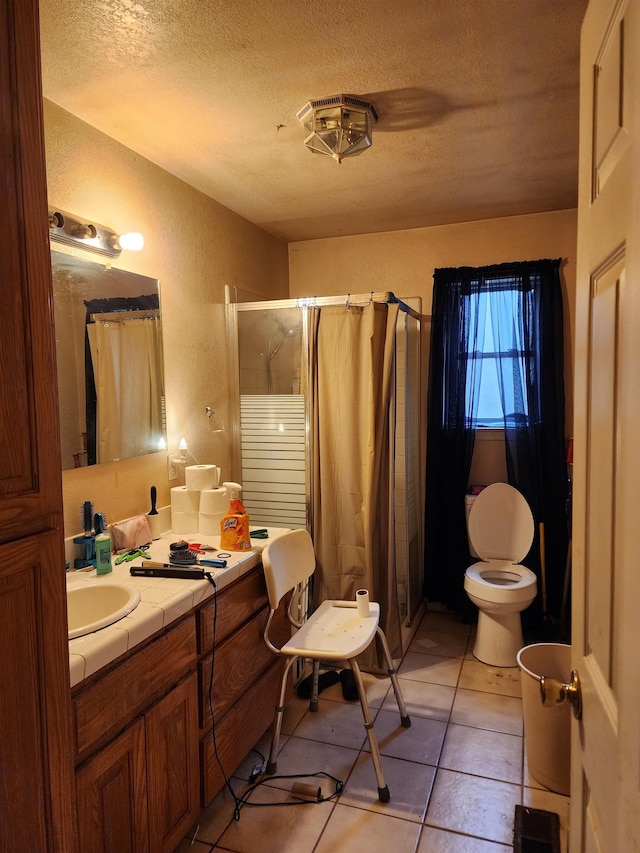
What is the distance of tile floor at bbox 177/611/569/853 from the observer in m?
1.78

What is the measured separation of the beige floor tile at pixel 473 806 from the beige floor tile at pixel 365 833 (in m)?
0.10

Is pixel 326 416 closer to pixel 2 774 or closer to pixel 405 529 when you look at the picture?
pixel 405 529

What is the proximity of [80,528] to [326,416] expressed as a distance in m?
1.32

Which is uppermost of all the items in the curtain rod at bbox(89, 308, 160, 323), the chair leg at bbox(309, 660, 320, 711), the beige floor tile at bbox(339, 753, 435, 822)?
the curtain rod at bbox(89, 308, 160, 323)

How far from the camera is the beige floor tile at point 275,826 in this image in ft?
5.75

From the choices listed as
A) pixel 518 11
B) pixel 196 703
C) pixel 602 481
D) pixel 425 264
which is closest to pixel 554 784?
pixel 196 703

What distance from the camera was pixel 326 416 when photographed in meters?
2.84

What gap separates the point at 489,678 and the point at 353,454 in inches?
52.2

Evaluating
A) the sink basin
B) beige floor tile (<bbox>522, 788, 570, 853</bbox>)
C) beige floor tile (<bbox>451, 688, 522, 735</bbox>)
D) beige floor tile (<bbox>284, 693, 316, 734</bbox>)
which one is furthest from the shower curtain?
beige floor tile (<bbox>522, 788, 570, 853</bbox>)

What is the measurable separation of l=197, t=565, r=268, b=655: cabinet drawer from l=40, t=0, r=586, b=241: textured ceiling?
173 cm

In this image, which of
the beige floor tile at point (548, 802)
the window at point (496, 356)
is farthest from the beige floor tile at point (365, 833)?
the window at point (496, 356)

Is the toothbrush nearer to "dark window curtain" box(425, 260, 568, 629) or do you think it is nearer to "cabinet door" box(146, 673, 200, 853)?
"cabinet door" box(146, 673, 200, 853)

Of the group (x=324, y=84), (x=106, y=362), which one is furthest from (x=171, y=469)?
(x=324, y=84)

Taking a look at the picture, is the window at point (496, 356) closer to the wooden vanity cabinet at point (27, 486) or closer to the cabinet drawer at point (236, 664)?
the cabinet drawer at point (236, 664)
